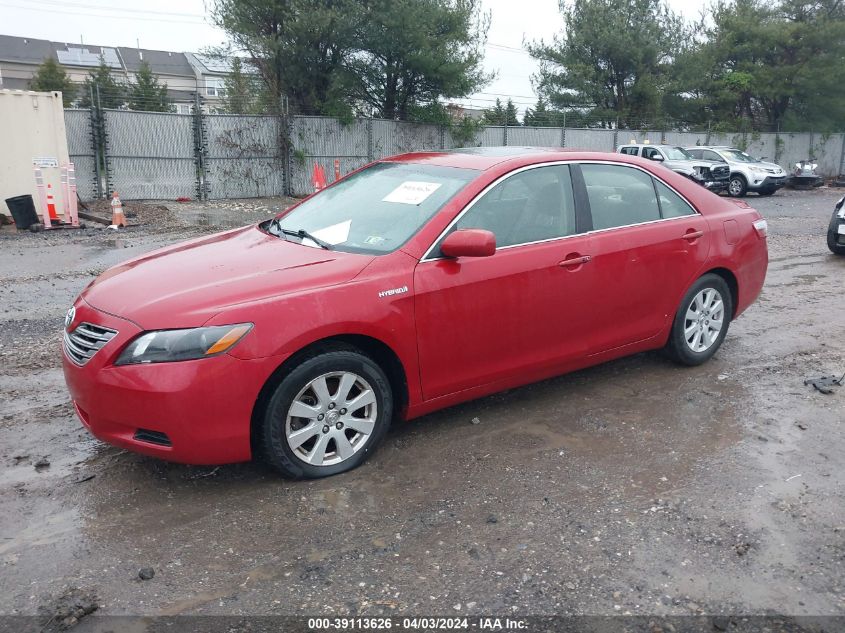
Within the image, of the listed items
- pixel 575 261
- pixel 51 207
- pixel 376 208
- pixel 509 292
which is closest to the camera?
pixel 509 292

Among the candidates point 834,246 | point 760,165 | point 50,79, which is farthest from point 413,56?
point 50,79

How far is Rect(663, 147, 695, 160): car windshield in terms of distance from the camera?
2450cm

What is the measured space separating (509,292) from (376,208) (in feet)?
3.15

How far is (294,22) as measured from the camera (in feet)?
70.1

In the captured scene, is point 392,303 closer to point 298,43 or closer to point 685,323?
point 685,323

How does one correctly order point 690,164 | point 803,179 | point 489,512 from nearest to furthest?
point 489,512 < point 690,164 < point 803,179

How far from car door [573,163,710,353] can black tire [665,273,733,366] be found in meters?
0.10

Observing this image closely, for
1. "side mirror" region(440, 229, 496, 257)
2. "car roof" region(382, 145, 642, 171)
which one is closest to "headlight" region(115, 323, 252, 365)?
"side mirror" region(440, 229, 496, 257)

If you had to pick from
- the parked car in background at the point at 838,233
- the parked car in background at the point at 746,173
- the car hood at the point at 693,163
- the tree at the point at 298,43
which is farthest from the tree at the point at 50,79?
the parked car in background at the point at 838,233

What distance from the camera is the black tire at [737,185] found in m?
24.6

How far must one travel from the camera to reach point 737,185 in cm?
2473

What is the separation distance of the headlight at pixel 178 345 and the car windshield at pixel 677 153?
2329 centimetres

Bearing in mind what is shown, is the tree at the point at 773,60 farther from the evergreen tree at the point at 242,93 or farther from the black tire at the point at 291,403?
the black tire at the point at 291,403

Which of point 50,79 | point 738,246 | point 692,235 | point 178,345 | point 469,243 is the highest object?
point 50,79
